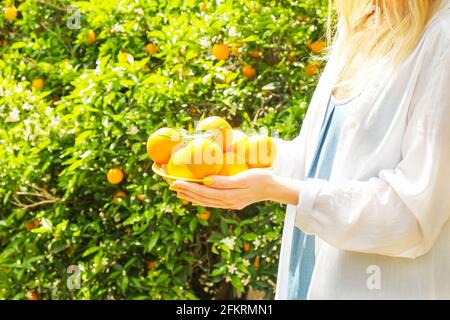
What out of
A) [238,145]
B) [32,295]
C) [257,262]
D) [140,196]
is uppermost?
[140,196]

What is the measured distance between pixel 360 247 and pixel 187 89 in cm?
148

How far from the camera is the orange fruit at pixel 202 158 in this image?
1.57m

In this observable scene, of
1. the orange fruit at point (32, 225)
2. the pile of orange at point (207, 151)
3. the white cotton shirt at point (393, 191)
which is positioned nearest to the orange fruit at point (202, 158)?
the pile of orange at point (207, 151)

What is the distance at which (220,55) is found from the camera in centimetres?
300

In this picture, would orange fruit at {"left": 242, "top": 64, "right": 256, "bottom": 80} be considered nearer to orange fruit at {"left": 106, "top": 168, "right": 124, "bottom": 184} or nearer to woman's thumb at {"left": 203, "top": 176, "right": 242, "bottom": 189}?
orange fruit at {"left": 106, "top": 168, "right": 124, "bottom": 184}

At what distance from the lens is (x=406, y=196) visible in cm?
150

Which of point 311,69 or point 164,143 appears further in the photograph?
point 311,69

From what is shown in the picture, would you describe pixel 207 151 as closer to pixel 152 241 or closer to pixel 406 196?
pixel 406 196

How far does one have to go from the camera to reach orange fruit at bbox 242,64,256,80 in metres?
3.06

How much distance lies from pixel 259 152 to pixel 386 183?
300 millimetres

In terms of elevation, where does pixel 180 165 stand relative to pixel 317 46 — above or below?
below

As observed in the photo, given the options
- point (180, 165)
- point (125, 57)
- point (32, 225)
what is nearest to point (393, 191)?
point (180, 165)
